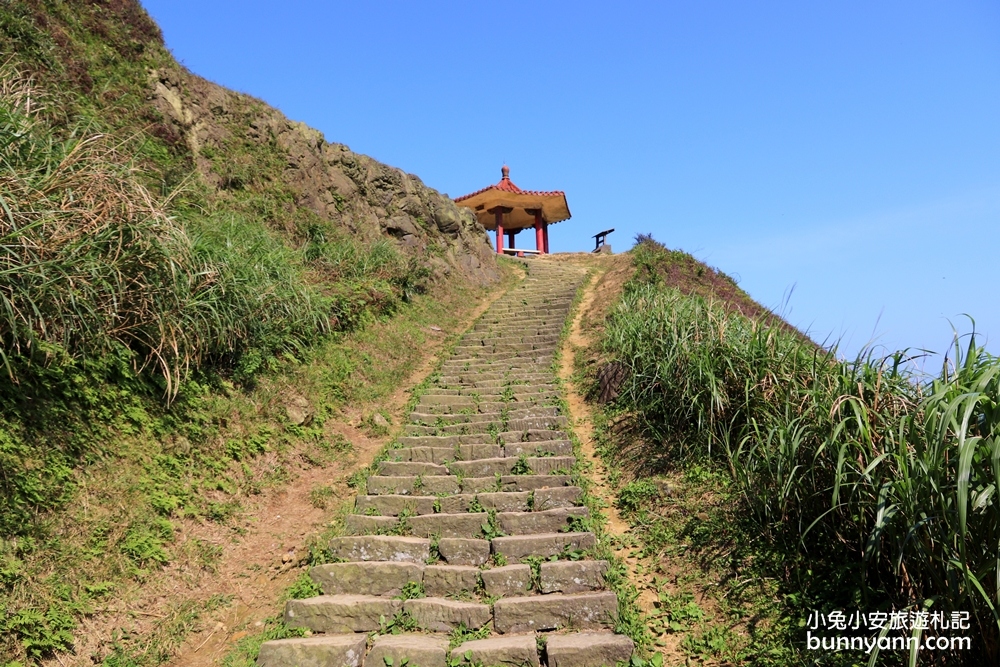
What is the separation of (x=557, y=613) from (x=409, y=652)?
0.97 metres

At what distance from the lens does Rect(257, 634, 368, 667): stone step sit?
3314 millimetres

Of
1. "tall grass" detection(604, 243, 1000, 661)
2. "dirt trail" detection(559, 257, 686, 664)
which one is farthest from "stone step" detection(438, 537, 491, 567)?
"tall grass" detection(604, 243, 1000, 661)

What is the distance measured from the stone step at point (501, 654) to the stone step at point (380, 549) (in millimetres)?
1082

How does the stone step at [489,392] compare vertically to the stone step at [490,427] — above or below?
above

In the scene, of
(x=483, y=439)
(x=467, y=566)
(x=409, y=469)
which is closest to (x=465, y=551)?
(x=467, y=566)

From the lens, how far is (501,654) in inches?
127

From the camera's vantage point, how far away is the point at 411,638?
3455mm

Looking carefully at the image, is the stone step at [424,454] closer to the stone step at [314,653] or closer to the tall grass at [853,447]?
the tall grass at [853,447]

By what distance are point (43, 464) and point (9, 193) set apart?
1.82 meters

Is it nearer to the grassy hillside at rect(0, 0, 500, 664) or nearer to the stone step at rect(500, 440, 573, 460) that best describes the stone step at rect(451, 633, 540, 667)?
the grassy hillside at rect(0, 0, 500, 664)

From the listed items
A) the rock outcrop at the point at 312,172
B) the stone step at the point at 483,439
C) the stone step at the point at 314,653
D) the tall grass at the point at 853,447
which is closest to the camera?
the tall grass at the point at 853,447

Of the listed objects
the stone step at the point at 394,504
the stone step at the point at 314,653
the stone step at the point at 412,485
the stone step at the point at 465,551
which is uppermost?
the stone step at the point at 412,485

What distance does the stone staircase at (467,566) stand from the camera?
3.33 meters

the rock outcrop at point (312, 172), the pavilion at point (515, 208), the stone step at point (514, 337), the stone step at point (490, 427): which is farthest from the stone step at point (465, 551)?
the pavilion at point (515, 208)
